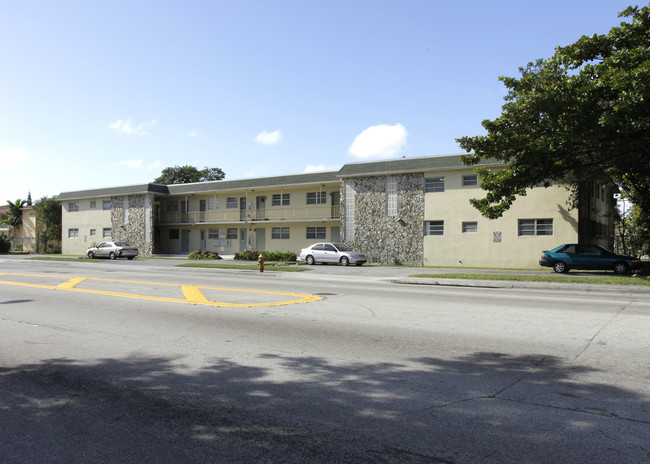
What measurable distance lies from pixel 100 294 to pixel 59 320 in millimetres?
4154

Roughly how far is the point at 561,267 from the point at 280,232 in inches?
849

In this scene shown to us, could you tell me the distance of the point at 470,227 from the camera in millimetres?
27844

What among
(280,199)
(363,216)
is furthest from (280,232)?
(363,216)

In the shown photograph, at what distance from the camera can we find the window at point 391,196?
30172 millimetres

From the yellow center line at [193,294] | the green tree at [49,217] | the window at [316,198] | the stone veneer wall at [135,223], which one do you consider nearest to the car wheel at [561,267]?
the yellow center line at [193,294]

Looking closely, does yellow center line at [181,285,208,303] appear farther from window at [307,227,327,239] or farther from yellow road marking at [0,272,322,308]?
window at [307,227,327,239]

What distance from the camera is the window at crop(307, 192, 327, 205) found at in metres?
35.7

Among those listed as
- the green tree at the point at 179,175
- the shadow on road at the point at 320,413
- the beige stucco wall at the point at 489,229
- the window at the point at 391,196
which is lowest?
the shadow on road at the point at 320,413

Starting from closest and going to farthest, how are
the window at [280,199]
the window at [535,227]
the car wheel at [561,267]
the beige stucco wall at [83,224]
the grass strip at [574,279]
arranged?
the grass strip at [574,279] < the car wheel at [561,267] < the window at [535,227] < the window at [280,199] < the beige stucco wall at [83,224]

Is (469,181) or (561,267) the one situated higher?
(469,181)

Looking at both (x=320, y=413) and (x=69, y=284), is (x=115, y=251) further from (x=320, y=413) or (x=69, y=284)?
(x=320, y=413)

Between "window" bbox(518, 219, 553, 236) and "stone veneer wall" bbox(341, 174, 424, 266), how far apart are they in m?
5.81

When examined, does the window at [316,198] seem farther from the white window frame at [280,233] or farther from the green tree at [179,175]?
the green tree at [179,175]

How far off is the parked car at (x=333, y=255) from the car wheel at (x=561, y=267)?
10.8m
